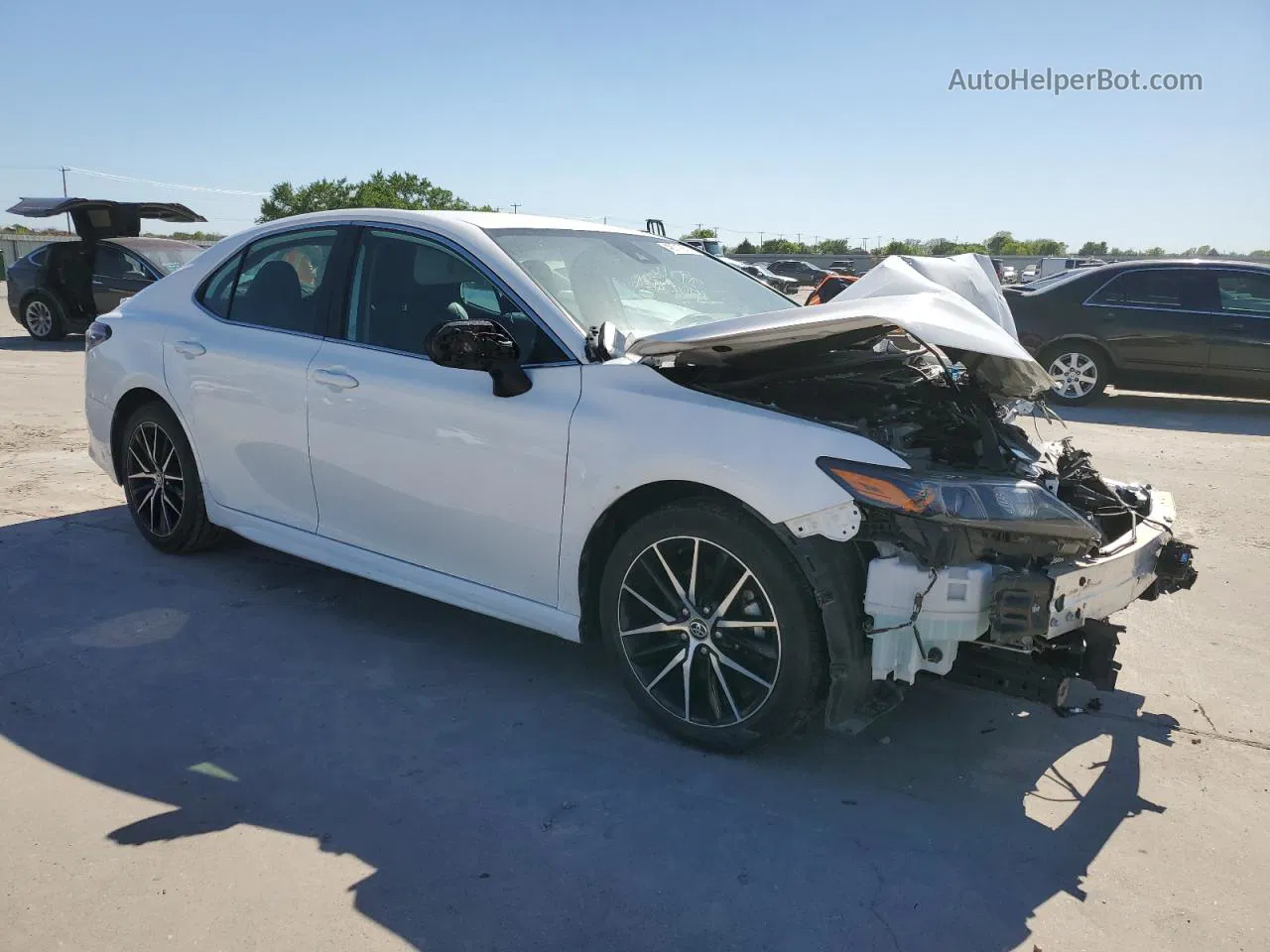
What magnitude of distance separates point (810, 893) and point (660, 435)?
4.78ft

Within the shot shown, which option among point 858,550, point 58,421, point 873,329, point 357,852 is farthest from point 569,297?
point 58,421

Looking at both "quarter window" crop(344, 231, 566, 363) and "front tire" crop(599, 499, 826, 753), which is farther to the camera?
"quarter window" crop(344, 231, 566, 363)

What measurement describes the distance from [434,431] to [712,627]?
4.38 feet

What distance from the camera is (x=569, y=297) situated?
12.9 feet

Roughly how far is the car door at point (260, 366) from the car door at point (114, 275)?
35.4 feet

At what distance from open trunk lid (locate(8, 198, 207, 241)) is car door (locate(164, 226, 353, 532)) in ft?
34.8

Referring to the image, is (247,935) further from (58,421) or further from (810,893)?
(58,421)

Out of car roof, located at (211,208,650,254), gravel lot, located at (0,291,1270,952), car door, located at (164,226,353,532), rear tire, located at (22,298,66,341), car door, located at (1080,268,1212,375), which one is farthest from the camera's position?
rear tire, located at (22,298,66,341)

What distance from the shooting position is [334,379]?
4262 millimetres

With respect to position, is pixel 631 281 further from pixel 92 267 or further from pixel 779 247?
pixel 779 247

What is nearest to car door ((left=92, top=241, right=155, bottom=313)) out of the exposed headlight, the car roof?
the car roof

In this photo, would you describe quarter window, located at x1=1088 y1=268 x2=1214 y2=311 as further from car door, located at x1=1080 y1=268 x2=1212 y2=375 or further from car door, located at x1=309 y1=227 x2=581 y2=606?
car door, located at x1=309 y1=227 x2=581 y2=606

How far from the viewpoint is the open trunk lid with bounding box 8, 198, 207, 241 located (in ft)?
46.7

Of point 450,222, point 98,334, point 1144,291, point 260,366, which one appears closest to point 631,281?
point 450,222
